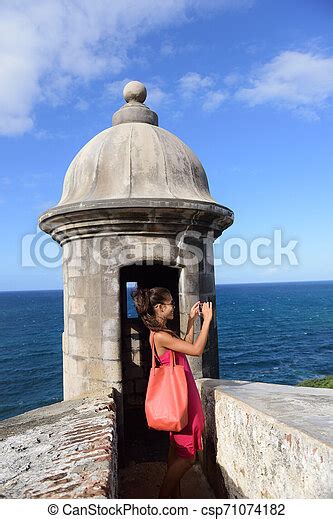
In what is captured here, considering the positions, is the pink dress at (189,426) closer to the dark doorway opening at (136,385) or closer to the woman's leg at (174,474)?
the woman's leg at (174,474)

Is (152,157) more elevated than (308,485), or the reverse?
(152,157)

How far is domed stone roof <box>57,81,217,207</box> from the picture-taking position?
4047 millimetres

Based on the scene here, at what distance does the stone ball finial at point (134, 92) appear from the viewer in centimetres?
488

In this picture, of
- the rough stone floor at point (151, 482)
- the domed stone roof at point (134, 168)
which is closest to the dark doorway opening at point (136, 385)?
the rough stone floor at point (151, 482)

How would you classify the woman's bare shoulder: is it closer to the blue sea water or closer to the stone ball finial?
the stone ball finial

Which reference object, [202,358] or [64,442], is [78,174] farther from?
[64,442]

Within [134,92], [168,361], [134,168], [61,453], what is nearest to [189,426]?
[168,361]

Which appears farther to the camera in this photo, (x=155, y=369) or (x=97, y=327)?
(x=97, y=327)

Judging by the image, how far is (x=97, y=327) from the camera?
4.06 m

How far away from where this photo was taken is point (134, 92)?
192 inches

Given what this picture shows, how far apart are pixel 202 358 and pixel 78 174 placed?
2316 millimetres

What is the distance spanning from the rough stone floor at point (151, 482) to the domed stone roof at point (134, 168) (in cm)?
249
